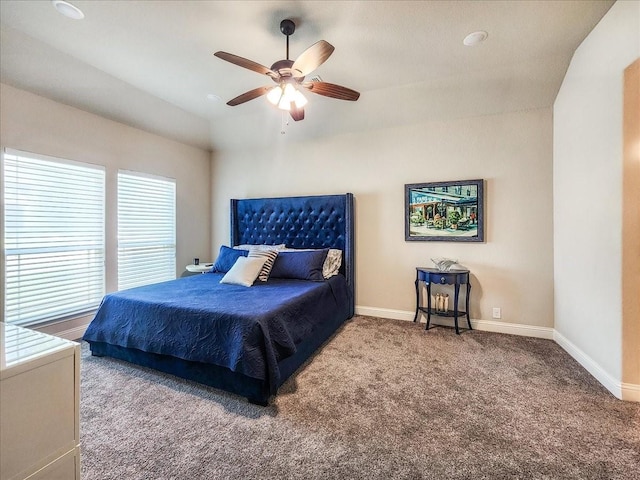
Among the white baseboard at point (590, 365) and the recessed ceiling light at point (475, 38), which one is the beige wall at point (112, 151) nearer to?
the recessed ceiling light at point (475, 38)

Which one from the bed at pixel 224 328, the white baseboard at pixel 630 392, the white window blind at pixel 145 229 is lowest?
the white baseboard at pixel 630 392

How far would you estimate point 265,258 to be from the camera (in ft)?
11.5

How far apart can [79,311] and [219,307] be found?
7.04 feet

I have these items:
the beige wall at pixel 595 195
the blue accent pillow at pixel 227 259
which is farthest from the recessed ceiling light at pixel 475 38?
the blue accent pillow at pixel 227 259

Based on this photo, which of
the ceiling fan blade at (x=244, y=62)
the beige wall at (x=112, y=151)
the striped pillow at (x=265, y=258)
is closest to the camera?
the ceiling fan blade at (x=244, y=62)

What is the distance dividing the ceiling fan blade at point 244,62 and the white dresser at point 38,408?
1902 millimetres

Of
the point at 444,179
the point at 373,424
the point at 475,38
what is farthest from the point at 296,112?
the point at 373,424

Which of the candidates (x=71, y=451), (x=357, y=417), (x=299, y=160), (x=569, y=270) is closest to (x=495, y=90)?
(x=569, y=270)

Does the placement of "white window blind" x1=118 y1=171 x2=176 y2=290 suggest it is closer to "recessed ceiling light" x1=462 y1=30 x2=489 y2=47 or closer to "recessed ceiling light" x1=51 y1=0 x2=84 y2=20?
"recessed ceiling light" x1=51 y1=0 x2=84 y2=20

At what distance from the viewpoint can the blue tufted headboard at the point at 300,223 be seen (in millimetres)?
3916

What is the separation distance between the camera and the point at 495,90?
3.12 metres

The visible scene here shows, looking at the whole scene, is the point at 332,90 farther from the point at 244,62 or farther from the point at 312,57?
the point at 244,62

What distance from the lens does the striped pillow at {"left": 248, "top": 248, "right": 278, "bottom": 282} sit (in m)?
3.40

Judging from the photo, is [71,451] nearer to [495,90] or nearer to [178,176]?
[178,176]
